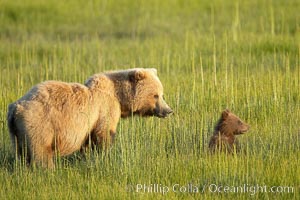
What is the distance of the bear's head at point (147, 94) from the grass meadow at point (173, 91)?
0.63ft

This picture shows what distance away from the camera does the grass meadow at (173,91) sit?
21.5 ft

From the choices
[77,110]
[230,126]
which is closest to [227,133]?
[230,126]

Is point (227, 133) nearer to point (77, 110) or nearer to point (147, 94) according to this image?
point (147, 94)

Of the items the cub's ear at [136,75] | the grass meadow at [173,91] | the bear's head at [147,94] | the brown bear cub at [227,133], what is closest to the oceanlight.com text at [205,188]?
the grass meadow at [173,91]

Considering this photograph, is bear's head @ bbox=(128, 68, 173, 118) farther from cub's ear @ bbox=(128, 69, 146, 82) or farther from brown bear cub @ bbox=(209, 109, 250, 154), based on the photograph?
brown bear cub @ bbox=(209, 109, 250, 154)

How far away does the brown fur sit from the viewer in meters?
6.65

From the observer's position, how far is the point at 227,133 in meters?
7.58

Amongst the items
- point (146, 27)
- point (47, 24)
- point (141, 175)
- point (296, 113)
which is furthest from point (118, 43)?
point (141, 175)

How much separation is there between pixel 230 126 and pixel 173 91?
7.17 ft

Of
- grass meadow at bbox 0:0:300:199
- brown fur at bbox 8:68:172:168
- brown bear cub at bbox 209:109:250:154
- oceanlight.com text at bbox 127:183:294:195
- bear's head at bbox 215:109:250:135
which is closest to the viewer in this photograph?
oceanlight.com text at bbox 127:183:294:195

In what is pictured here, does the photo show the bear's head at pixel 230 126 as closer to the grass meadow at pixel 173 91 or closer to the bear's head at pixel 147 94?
the grass meadow at pixel 173 91

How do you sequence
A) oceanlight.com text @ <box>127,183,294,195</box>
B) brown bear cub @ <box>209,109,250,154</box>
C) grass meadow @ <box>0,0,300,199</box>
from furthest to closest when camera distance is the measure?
brown bear cub @ <box>209,109,250,154</box> → grass meadow @ <box>0,0,300,199</box> → oceanlight.com text @ <box>127,183,294,195</box>

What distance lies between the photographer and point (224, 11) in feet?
52.9

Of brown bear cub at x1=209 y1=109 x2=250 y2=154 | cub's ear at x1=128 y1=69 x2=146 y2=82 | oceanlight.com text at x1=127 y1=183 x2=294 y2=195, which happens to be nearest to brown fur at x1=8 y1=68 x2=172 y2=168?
cub's ear at x1=128 y1=69 x2=146 y2=82
